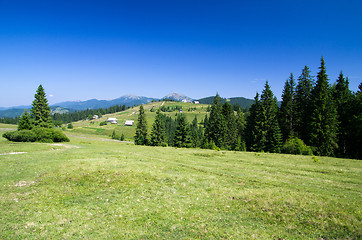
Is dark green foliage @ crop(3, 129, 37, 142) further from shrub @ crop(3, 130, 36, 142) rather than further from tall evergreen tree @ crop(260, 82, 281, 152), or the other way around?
tall evergreen tree @ crop(260, 82, 281, 152)

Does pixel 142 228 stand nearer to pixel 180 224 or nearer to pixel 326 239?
pixel 180 224

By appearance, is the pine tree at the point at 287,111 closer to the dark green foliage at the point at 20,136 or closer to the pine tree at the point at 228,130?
the pine tree at the point at 228,130

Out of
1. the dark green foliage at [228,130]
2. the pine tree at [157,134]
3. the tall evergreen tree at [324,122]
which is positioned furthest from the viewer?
the pine tree at [157,134]

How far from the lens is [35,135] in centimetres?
3947

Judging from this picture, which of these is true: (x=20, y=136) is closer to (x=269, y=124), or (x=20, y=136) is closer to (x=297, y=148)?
(x=297, y=148)

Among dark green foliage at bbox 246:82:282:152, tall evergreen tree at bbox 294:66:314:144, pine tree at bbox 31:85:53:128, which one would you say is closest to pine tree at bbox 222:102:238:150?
dark green foliage at bbox 246:82:282:152

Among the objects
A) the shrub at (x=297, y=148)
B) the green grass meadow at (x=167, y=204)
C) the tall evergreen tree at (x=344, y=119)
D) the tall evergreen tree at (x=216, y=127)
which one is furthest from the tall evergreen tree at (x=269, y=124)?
the green grass meadow at (x=167, y=204)

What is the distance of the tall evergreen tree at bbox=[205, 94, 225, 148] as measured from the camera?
65.3m

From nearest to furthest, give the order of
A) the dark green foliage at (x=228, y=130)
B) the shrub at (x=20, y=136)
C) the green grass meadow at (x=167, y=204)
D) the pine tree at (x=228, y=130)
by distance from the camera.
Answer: the green grass meadow at (x=167, y=204) < the shrub at (x=20, y=136) < the dark green foliage at (x=228, y=130) < the pine tree at (x=228, y=130)

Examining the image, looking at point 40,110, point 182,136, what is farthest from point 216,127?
point 40,110

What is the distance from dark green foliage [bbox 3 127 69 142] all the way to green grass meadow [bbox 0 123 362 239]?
26303 millimetres

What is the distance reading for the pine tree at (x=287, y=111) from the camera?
51000 mm

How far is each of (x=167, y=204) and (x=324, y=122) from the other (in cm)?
4376

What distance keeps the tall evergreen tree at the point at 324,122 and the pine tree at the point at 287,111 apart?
8.82m
